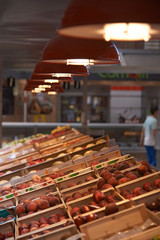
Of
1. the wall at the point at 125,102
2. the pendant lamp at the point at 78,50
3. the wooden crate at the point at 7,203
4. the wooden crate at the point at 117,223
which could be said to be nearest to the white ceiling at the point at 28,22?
the pendant lamp at the point at 78,50

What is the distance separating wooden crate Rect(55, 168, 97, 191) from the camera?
4.02 metres

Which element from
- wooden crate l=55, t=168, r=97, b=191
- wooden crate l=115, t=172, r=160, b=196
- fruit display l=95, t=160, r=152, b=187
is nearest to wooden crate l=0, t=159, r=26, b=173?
wooden crate l=55, t=168, r=97, b=191

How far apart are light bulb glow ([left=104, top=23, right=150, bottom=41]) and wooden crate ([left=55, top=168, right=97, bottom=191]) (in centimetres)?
248

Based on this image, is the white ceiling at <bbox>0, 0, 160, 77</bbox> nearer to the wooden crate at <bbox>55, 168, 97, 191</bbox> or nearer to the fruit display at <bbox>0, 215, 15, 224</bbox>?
the wooden crate at <bbox>55, 168, 97, 191</bbox>

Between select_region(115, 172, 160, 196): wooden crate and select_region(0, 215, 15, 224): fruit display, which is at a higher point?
select_region(115, 172, 160, 196): wooden crate

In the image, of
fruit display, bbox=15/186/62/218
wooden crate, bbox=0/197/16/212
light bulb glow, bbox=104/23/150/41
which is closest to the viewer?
light bulb glow, bbox=104/23/150/41

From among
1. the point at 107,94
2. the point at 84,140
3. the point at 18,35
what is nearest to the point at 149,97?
the point at 107,94

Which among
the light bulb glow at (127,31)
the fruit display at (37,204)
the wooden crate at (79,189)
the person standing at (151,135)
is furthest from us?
the person standing at (151,135)

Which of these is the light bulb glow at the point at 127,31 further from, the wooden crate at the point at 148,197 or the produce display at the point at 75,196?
the wooden crate at the point at 148,197

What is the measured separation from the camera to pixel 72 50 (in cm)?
235

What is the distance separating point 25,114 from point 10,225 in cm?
1164

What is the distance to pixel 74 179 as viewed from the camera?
13.5ft

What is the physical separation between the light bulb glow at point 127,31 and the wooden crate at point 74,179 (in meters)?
2.48

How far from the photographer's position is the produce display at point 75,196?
2879 millimetres
